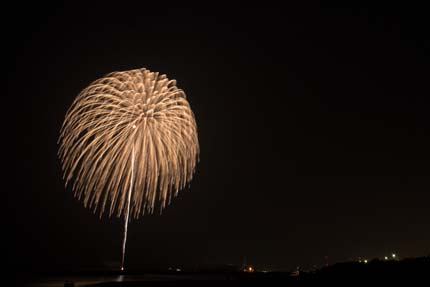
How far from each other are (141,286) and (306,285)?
14941 millimetres

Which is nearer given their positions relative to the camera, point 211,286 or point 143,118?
point 211,286

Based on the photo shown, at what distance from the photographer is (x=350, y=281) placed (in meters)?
38.8

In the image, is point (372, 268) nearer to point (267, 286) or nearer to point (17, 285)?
point (267, 286)

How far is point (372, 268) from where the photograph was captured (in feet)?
150

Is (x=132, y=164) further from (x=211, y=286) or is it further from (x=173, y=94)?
(x=211, y=286)

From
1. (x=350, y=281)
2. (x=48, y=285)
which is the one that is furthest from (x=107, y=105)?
(x=350, y=281)

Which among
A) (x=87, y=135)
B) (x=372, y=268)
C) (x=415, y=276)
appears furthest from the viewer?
(x=87, y=135)

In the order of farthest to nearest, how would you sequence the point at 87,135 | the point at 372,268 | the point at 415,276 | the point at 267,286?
the point at 87,135 → the point at 372,268 → the point at 267,286 → the point at 415,276

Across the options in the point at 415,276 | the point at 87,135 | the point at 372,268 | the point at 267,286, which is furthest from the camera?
the point at 87,135

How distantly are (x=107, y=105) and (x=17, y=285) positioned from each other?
20.6 metres

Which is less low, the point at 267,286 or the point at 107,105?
the point at 107,105

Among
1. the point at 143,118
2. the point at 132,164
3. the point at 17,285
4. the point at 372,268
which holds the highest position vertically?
the point at 143,118

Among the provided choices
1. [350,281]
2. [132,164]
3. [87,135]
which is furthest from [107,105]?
[350,281]

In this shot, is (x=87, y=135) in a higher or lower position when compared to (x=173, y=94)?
lower
